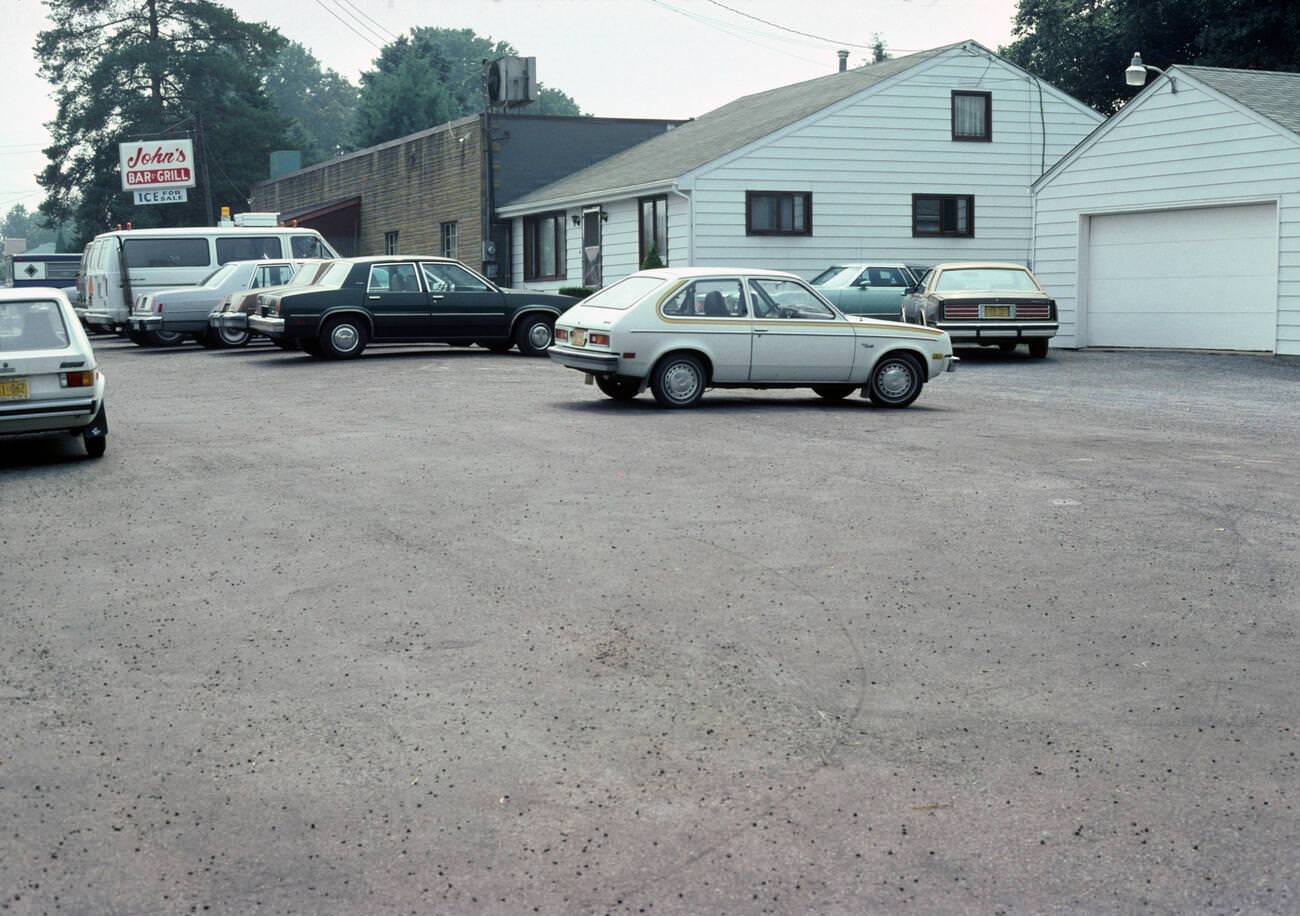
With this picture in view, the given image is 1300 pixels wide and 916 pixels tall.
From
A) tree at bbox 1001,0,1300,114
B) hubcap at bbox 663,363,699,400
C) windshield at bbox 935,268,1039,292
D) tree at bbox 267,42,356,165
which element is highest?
tree at bbox 267,42,356,165

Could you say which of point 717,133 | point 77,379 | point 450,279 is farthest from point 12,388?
point 717,133

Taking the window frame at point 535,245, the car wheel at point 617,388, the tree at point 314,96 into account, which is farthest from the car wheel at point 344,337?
the tree at point 314,96

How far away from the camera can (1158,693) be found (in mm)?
6051

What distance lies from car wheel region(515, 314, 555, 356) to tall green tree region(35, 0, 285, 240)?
1919 inches

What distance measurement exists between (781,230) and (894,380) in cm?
1735

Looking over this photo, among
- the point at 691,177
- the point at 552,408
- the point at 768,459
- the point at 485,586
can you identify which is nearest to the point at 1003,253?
the point at 691,177

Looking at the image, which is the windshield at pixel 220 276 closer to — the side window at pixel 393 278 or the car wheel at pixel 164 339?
the car wheel at pixel 164 339

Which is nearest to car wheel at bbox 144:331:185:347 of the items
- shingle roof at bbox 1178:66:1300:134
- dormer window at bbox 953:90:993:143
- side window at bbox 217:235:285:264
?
side window at bbox 217:235:285:264

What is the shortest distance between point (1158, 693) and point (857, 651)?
1235 mm

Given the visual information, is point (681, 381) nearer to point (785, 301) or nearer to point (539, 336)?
point (785, 301)

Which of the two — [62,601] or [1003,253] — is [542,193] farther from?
[62,601]

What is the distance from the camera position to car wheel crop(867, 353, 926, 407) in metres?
16.2

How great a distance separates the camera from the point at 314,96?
137125mm

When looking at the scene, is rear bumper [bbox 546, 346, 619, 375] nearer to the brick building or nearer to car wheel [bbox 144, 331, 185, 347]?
car wheel [bbox 144, 331, 185, 347]
